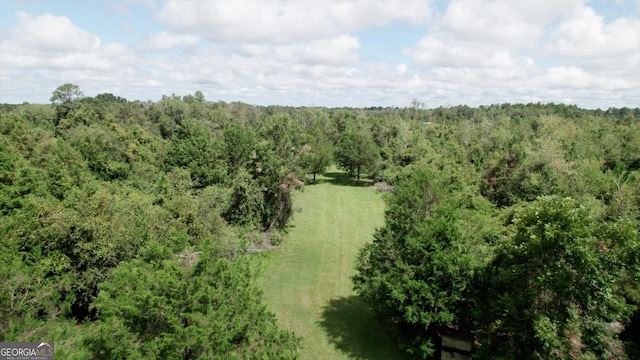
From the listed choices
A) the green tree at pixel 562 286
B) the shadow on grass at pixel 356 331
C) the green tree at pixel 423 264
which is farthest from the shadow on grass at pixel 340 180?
the green tree at pixel 562 286

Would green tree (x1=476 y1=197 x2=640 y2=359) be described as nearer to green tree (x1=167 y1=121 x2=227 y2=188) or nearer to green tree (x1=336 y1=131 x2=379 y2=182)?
green tree (x1=167 y1=121 x2=227 y2=188)

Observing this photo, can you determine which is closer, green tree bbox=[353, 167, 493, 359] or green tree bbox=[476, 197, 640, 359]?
green tree bbox=[476, 197, 640, 359]

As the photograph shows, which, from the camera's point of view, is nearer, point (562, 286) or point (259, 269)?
point (562, 286)

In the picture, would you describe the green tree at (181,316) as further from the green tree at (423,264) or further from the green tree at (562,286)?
the green tree at (562,286)

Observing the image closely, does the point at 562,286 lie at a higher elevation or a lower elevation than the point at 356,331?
higher

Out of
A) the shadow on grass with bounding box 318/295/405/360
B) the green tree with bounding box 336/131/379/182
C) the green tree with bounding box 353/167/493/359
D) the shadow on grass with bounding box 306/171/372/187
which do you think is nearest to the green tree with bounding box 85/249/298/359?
the green tree with bounding box 353/167/493/359

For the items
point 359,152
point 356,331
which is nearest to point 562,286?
point 356,331

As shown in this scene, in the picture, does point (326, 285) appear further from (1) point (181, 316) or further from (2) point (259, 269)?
(1) point (181, 316)

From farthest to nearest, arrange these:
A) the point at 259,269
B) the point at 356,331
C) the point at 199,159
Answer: the point at 199,159, the point at 356,331, the point at 259,269
